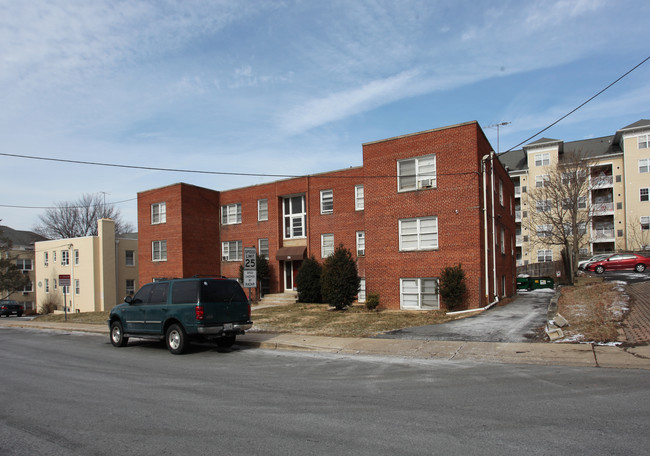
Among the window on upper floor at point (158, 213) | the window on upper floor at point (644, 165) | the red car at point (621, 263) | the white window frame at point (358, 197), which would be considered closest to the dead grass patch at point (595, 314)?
the white window frame at point (358, 197)

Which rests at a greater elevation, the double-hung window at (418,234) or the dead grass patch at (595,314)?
the double-hung window at (418,234)

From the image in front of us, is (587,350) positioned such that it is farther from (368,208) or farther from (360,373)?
(368,208)

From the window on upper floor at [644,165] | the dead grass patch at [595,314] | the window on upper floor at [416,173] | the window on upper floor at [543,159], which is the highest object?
the window on upper floor at [543,159]

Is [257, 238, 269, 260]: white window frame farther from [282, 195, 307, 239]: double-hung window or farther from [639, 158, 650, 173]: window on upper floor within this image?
[639, 158, 650, 173]: window on upper floor

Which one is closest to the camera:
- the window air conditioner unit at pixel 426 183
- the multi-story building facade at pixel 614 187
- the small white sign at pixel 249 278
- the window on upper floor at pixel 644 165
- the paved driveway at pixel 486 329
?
the paved driveway at pixel 486 329

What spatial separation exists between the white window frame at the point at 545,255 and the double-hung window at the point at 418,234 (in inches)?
1687

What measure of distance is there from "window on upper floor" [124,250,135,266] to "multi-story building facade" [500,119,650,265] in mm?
39034

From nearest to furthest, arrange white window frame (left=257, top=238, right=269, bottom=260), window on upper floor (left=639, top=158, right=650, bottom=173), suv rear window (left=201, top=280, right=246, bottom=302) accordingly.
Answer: suv rear window (left=201, top=280, right=246, bottom=302)
white window frame (left=257, top=238, right=269, bottom=260)
window on upper floor (left=639, top=158, right=650, bottom=173)

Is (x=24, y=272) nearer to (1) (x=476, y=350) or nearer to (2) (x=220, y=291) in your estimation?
(2) (x=220, y=291)

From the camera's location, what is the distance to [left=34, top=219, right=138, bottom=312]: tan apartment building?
131 feet

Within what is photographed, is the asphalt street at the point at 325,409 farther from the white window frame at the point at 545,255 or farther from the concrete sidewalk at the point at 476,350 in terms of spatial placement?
the white window frame at the point at 545,255

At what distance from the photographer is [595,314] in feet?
45.0

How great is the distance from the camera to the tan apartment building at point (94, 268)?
39.8 meters

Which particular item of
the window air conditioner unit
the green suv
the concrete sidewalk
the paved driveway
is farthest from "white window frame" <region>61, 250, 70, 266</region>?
the paved driveway
